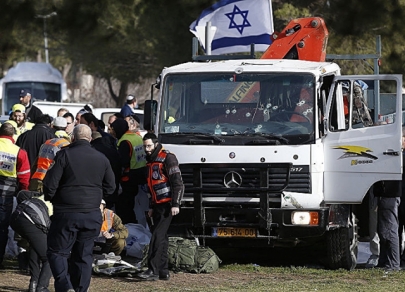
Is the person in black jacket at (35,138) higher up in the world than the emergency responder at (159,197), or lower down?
higher up

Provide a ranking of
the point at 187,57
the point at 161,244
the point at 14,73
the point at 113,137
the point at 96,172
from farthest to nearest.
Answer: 1. the point at 14,73
2. the point at 187,57
3. the point at 113,137
4. the point at 161,244
5. the point at 96,172

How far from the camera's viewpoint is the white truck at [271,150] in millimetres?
11711

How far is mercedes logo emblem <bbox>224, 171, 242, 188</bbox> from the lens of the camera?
38.7ft

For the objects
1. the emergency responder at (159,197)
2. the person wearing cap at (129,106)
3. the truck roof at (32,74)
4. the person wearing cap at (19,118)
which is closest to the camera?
the emergency responder at (159,197)

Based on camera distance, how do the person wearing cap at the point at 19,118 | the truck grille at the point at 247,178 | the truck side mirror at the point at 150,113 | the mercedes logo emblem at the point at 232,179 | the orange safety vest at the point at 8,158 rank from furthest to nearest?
the person wearing cap at the point at 19,118 < the truck side mirror at the point at 150,113 < the mercedes logo emblem at the point at 232,179 < the truck grille at the point at 247,178 < the orange safety vest at the point at 8,158

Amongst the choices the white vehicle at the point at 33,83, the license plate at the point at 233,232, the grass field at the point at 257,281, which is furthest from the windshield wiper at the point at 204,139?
the white vehicle at the point at 33,83

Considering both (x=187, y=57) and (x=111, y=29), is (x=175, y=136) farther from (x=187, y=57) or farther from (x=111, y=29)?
(x=187, y=57)

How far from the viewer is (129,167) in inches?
548

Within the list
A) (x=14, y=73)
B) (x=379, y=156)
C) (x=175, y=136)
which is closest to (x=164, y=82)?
(x=175, y=136)

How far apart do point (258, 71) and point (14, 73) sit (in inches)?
1139

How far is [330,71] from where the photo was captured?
12352 millimetres

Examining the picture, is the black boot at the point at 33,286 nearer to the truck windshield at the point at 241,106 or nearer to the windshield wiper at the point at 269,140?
the truck windshield at the point at 241,106

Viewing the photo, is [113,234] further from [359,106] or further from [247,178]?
[359,106]

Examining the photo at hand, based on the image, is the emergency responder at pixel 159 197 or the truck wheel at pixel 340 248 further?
the truck wheel at pixel 340 248
